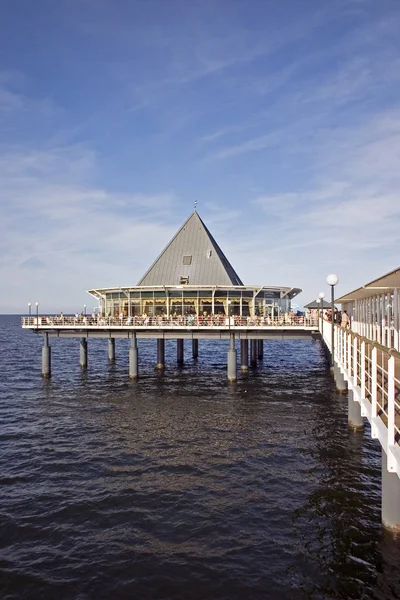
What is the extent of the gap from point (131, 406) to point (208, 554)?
58.4ft

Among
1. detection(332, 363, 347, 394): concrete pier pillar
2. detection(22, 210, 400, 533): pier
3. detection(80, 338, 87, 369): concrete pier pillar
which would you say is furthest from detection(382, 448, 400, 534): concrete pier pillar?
detection(80, 338, 87, 369): concrete pier pillar

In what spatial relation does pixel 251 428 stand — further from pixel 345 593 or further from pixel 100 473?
pixel 345 593

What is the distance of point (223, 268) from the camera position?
50062 millimetres

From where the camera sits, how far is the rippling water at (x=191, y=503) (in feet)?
36.3

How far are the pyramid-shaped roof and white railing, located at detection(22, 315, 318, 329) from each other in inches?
354

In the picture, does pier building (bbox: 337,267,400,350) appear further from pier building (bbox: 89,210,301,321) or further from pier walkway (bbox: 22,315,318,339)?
pier building (bbox: 89,210,301,321)

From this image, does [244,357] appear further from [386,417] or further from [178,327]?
[386,417]

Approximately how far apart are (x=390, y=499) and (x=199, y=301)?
34.5 metres

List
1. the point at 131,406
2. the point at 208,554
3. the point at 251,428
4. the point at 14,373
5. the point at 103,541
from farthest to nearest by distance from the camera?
1. the point at 14,373
2. the point at 131,406
3. the point at 251,428
4. the point at 103,541
5. the point at 208,554

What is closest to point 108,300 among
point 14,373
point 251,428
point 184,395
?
point 14,373

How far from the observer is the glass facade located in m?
44.8

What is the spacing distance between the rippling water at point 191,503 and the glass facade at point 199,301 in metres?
15.6

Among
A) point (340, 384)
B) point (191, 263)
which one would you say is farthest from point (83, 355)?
point (340, 384)

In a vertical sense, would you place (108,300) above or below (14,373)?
above
